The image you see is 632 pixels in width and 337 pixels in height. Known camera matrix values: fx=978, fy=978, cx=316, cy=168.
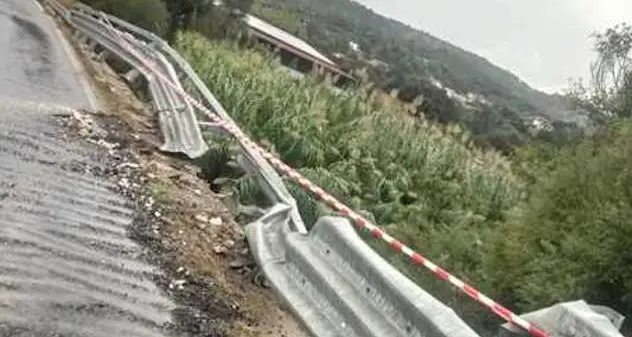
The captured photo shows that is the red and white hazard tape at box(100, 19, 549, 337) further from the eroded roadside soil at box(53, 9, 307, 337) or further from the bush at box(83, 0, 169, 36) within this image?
the bush at box(83, 0, 169, 36)

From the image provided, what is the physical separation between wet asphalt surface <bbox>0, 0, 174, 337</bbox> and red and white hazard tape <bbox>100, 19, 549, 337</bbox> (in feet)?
5.21

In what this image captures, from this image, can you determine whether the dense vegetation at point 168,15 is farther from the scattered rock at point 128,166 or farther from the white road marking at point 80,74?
the scattered rock at point 128,166

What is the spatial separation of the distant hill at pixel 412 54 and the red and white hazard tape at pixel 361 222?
4033 centimetres

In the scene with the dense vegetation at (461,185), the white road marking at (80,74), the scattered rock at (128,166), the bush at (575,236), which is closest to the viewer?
the bush at (575,236)

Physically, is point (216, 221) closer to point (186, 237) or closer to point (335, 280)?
point (186, 237)

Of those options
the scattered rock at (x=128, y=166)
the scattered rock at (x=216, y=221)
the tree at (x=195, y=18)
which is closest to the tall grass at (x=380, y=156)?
the scattered rock at (x=128, y=166)

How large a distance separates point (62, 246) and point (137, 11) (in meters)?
21.6

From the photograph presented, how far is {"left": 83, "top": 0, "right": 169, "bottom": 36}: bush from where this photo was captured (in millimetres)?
26203

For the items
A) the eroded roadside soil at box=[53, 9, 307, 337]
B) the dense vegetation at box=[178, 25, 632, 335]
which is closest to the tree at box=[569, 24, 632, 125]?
the dense vegetation at box=[178, 25, 632, 335]

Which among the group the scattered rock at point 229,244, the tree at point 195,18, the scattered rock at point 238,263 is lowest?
the tree at point 195,18

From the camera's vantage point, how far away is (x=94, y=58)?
57.9ft

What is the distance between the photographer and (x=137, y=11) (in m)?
26.5

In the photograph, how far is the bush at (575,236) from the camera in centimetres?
722

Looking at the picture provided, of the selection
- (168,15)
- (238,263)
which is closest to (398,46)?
(168,15)
